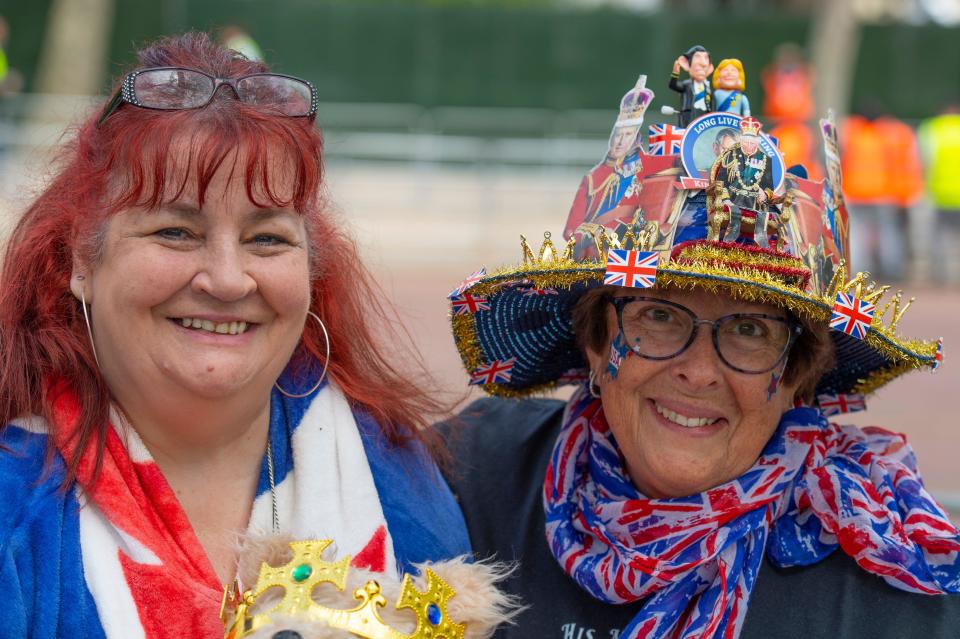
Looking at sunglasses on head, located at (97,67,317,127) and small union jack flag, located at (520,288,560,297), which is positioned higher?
sunglasses on head, located at (97,67,317,127)

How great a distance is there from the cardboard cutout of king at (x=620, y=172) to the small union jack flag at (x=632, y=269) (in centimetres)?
20

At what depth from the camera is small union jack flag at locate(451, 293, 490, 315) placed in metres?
3.19

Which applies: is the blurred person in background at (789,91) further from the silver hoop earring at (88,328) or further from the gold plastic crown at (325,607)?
the gold plastic crown at (325,607)

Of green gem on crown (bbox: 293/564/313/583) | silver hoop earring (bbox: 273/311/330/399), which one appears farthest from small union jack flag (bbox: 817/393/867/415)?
green gem on crown (bbox: 293/564/313/583)

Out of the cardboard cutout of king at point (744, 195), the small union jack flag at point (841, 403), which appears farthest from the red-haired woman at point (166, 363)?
the small union jack flag at point (841, 403)

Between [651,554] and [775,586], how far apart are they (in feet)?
0.96

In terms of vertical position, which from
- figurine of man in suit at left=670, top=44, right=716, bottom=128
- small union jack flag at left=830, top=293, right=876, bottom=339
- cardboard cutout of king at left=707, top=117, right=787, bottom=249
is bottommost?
small union jack flag at left=830, top=293, right=876, bottom=339

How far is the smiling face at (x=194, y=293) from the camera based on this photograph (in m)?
2.53

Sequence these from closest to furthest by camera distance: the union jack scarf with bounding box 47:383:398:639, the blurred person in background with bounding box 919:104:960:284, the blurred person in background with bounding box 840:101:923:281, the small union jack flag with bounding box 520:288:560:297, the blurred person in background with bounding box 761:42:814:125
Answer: the union jack scarf with bounding box 47:383:398:639 < the small union jack flag with bounding box 520:288:560:297 < the blurred person in background with bounding box 919:104:960:284 < the blurred person in background with bounding box 840:101:923:281 < the blurred person in background with bounding box 761:42:814:125

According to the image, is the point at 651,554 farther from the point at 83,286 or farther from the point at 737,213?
the point at 83,286

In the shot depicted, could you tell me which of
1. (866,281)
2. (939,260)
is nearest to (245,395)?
(866,281)

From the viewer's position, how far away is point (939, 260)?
13734 millimetres

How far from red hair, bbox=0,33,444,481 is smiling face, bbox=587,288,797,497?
33.8 inches

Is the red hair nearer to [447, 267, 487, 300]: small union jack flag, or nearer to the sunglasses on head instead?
the sunglasses on head
